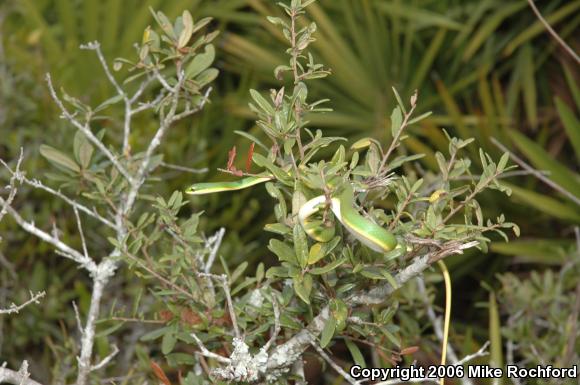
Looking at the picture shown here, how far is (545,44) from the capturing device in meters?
4.04

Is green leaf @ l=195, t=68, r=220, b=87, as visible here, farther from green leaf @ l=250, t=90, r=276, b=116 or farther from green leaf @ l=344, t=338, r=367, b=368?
green leaf @ l=344, t=338, r=367, b=368

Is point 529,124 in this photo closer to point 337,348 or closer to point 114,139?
point 337,348

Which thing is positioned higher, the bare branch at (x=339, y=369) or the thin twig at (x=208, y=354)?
the thin twig at (x=208, y=354)

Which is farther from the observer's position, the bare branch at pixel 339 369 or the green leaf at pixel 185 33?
the green leaf at pixel 185 33

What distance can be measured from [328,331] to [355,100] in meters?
2.68

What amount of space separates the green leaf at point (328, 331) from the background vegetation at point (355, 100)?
1619 mm

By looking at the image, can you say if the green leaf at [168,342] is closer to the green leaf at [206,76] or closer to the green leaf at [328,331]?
the green leaf at [328,331]

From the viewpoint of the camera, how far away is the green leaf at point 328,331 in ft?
4.73

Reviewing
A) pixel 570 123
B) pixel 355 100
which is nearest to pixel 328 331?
pixel 570 123

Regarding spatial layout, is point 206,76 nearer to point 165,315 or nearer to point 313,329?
point 165,315

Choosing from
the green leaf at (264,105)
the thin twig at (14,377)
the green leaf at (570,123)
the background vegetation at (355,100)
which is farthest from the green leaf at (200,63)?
the green leaf at (570,123)

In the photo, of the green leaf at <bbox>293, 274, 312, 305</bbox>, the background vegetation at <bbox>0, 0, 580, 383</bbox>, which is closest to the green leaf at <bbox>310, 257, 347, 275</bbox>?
the green leaf at <bbox>293, 274, 312, 305</bbox>

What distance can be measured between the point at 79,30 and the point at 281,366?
2768 mm

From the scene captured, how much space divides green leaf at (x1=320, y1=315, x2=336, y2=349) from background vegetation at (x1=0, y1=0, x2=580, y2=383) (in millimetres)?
1619
